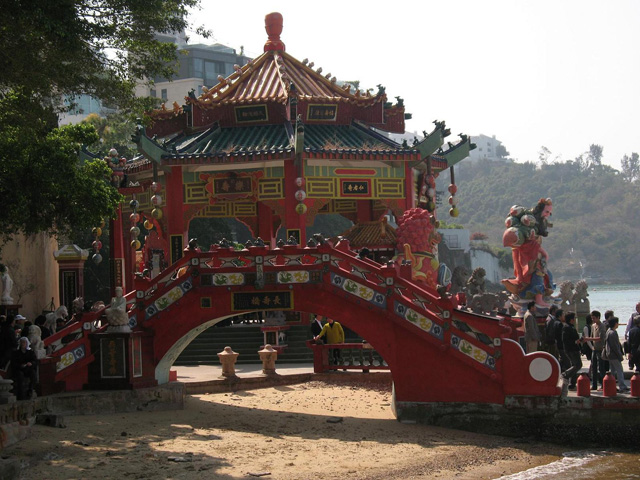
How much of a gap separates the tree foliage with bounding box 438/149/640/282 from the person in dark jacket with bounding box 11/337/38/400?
100530mm

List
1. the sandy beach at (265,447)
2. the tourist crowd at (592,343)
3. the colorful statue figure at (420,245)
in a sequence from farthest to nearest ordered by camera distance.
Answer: the colorful statue figure at (420,245) → the tourist crowd at (592,343) → the sandy beach at (265,447)

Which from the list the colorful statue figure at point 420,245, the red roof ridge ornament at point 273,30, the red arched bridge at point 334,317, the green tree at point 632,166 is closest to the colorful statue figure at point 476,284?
the red roof ridge ornament at point 273,30

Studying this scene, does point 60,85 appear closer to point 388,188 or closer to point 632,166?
point 388,188

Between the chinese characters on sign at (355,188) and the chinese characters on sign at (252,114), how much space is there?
3165mm

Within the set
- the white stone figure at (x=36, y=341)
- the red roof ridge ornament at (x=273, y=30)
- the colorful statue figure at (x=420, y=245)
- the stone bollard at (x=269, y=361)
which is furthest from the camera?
the red roof ridge ornament at (x=273, y=30)

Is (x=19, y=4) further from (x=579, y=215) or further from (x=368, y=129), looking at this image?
(x=579, y=215)

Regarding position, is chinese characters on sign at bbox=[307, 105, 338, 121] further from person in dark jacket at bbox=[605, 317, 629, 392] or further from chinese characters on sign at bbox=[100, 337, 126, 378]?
person in dark jacket at bbox=[605, 317, 629, 392]

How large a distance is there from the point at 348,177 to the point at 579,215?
104954 millimetres

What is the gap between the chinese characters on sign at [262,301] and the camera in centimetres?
1806

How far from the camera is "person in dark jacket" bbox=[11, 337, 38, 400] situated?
51.5ft

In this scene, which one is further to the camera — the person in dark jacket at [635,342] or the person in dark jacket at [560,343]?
the person in dark jacket at [560,343]

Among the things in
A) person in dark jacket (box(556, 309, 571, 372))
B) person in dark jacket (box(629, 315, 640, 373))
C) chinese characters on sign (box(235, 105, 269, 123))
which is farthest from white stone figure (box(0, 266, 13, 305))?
person in dark jacket (box(629, 315, 640, 373))

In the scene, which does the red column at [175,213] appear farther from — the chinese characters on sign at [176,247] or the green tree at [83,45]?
the green tree at [83,45]

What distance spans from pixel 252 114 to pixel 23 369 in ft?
41.3
